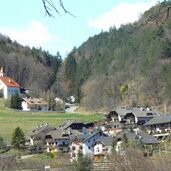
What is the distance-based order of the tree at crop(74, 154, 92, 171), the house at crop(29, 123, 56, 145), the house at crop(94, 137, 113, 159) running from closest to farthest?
the tree at crop(74, 154, 92, 171), the house at crop(94, 137, 113, 159), the house at crop(29, 123, 56, 145)

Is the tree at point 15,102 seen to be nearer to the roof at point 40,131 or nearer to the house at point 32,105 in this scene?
the house at point 32,105

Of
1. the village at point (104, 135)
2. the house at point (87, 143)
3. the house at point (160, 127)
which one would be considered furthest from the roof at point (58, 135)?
the house at point (160, 127)

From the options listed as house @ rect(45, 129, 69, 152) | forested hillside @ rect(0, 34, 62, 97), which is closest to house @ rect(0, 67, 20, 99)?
forested hillside @ rect(0, 34, 62, 97)

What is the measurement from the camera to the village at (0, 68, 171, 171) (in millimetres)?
28125

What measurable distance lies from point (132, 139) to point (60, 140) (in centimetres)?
690

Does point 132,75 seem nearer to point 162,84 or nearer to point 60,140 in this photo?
point 162,84

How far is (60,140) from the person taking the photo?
33.0 m

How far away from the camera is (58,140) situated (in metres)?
32.8

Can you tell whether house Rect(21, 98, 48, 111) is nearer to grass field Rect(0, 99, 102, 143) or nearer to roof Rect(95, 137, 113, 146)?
grass field Rect(0, 99, 102, 143)

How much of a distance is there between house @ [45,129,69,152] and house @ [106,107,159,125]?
6.12 m

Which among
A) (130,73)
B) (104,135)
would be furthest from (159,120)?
(130,73)

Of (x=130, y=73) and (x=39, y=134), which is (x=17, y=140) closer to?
(x=39, y=134)

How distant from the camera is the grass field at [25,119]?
121 feet

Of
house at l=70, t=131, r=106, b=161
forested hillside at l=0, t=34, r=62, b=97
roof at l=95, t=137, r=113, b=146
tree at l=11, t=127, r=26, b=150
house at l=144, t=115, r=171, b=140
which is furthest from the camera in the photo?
forested hillside at l=0, t=34, r=62, b=97
